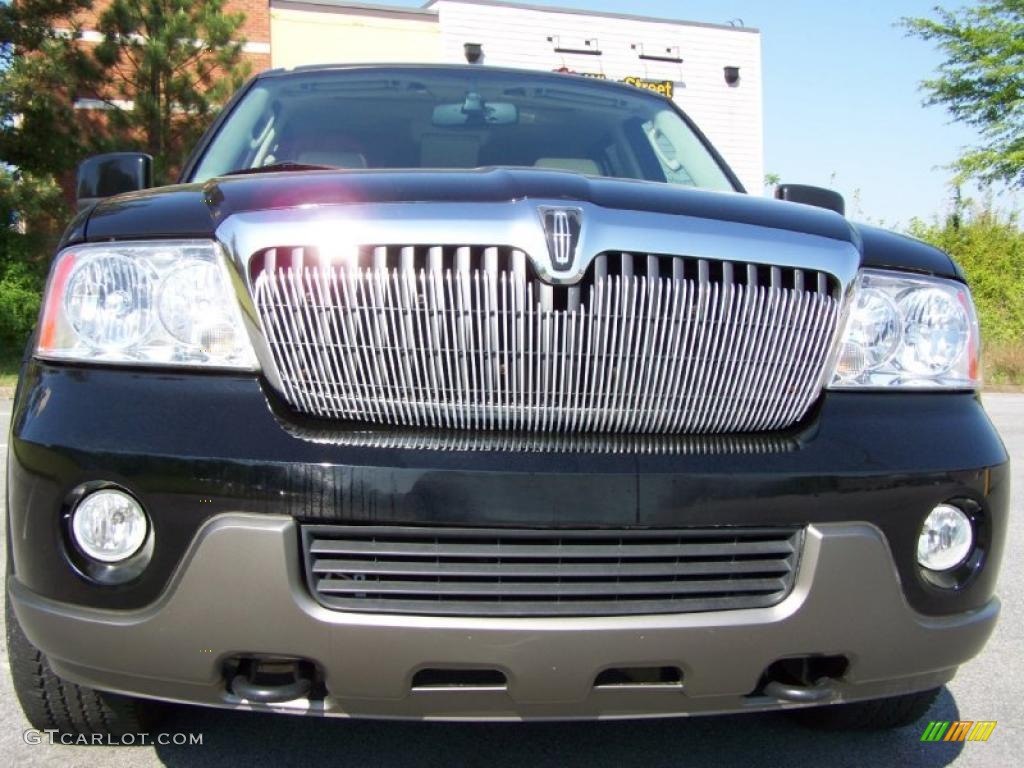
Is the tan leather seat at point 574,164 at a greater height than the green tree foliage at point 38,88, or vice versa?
the green tree foliage at point 38,88

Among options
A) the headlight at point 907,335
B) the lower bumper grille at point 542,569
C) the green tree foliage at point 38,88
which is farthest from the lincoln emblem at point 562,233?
the green tree foliage at point 38,88

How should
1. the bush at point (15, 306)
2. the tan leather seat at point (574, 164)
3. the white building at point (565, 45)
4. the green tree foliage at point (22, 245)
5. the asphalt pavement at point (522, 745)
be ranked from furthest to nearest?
the white building at point (565, 45) → the green tree foliage at point (22, 245) → the bush at point (15, 306) → the tan leather seat at point (574, 164) → the asphalt pavement at point (522, 745)

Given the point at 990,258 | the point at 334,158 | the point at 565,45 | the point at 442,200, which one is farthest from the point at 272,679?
the point at 565,45

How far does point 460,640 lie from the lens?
1.79 m

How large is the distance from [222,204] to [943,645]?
1.69 metres

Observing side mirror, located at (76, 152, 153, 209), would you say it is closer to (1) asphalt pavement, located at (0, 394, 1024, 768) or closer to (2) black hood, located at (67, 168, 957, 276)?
(2) black hood, located at (67, 168, 957, 276)

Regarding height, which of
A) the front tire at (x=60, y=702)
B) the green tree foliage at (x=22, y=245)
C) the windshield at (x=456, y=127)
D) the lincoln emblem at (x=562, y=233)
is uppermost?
the green tree foliage at (x=22, y=245)

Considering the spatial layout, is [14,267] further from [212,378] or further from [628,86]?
[212,378]

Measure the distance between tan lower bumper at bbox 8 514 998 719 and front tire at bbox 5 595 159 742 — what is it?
0.28 meters

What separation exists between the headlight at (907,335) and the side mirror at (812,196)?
37.2 inches

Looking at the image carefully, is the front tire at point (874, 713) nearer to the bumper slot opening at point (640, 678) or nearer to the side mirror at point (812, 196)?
the bumper slot opening at point (640, 678)

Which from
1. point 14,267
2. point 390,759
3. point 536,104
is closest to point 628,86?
point 536,104

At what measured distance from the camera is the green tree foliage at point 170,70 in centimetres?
→ 1788

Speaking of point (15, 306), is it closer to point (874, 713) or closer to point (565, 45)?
point (565, 45)
